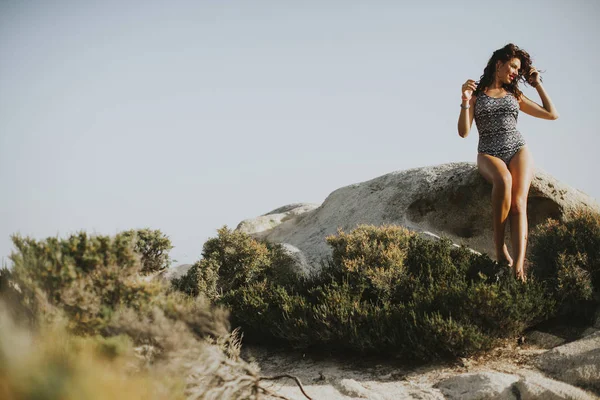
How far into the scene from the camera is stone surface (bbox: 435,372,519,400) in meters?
4.66

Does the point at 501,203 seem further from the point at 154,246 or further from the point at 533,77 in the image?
the point at 154,246

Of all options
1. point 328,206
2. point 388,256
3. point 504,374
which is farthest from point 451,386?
point 328,206

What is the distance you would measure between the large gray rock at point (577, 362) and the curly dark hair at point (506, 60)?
4591mm

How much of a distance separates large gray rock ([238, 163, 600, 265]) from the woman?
1499mm

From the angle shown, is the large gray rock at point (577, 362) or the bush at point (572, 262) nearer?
the large gray rock at point (577, 362)

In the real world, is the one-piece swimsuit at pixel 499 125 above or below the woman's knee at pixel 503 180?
above

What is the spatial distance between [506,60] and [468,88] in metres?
0.95

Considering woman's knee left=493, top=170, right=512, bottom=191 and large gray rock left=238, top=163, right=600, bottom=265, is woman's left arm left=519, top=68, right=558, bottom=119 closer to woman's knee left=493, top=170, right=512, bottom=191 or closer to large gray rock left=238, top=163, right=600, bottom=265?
large gray rock left=238, top=163, right=600, bottom=265

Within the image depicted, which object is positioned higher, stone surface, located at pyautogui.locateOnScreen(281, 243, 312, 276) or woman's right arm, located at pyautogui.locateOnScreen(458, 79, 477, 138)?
woman's right arm, located at pyautogui.locateOnScreen(458, 79, 477, 138)

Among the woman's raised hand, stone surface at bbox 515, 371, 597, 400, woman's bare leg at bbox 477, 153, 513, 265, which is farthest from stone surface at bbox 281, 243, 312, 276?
stone surface at bbox 515, 371, 597, 400

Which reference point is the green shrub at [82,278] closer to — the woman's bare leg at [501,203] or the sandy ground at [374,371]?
the sandy ground at [374,371]

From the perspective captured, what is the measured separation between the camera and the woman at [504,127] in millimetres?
7336

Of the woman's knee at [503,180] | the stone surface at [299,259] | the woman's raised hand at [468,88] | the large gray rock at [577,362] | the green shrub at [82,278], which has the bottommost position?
the large gray rock at [577,362]

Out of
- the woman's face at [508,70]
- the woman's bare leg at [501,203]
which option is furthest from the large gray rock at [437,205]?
the woman's face at [508,70]
